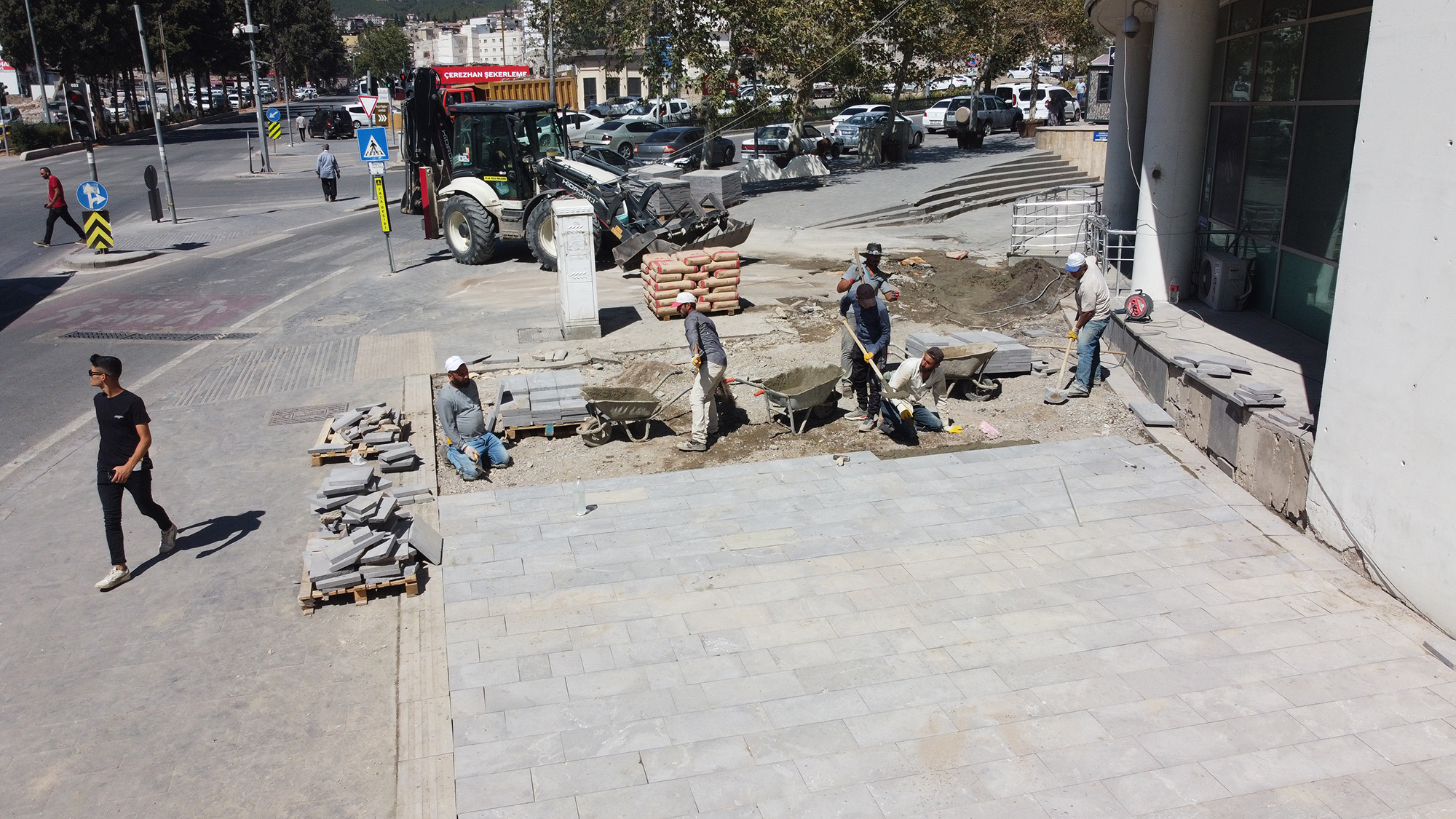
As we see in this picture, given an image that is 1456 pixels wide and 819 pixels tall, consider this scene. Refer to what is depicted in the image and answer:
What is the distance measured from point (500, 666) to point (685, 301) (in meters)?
4.96

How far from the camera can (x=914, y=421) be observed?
33.7ft

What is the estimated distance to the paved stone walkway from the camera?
17.3ft

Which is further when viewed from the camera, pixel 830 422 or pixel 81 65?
pixel 81 65

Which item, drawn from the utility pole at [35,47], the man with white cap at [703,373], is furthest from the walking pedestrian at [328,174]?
the man with white cap at [703,373]

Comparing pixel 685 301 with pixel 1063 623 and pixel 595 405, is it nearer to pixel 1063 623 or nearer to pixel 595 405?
pixel 595 405

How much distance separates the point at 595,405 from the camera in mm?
10305

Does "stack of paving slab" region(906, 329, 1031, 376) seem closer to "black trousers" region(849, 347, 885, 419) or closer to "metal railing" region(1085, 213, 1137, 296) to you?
"black trousers" region(849, 347, 885, 419)

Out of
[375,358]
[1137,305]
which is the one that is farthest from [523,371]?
[1137,305]

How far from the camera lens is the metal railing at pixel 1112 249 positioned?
50.4 ft

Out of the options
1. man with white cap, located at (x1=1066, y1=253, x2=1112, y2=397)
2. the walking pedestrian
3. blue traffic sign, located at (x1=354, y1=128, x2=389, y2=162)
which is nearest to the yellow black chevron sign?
blue traffic sign, located at (x1=354, y1=128, x2=389, y2=162)

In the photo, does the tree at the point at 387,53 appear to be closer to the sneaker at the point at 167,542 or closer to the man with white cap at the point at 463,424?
the man with white cap at the point at 463,424

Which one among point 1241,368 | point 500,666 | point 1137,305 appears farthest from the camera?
point 1137,305

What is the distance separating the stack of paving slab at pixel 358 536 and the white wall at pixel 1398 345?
6.81 meters

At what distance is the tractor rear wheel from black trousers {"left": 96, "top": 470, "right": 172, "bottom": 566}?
11.6 m
